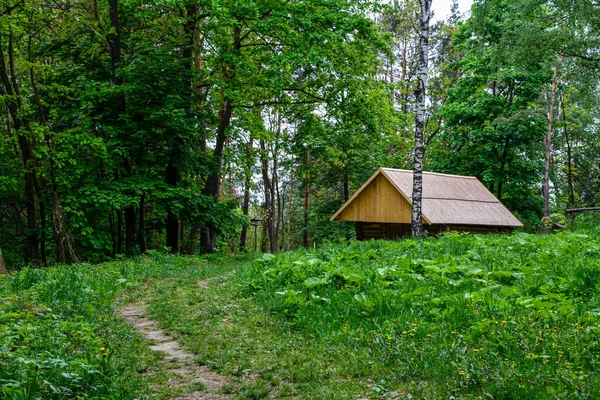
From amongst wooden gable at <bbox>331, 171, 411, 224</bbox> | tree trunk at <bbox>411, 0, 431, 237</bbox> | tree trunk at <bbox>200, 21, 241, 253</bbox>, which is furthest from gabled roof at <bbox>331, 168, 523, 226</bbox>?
tree trunk at <bbox>200, 21, 241, 253</bbox>

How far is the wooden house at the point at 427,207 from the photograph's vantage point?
23172 millimetres

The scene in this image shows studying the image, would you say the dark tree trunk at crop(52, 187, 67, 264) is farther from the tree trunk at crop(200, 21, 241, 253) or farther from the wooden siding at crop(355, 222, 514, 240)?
the wooden siding at crop(355, 222, 514, 240)

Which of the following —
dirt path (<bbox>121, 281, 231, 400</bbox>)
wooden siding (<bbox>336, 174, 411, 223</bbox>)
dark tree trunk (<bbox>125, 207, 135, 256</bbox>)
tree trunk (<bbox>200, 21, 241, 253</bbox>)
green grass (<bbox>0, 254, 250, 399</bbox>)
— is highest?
tree trunk (<bbox>200, 21, 241, 253</bbox>)

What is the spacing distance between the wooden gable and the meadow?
46.9 feet

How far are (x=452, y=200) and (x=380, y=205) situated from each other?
3.88m

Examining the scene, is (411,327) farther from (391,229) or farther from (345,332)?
(391,229)

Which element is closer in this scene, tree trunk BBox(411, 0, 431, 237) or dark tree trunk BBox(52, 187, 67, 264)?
dark tree trunk BBox(52, 187, 67, 264)

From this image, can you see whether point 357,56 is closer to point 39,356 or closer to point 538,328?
point 538,328

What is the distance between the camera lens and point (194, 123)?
1834 centimetres

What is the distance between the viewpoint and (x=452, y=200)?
80.2 ft

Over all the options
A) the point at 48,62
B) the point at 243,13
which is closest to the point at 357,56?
the point at 243,13

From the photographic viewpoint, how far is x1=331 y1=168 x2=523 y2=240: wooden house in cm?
2317

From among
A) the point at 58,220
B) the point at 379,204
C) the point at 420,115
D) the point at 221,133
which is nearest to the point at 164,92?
the point at 221,133

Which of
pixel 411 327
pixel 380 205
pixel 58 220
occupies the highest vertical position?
pixel 380 205
